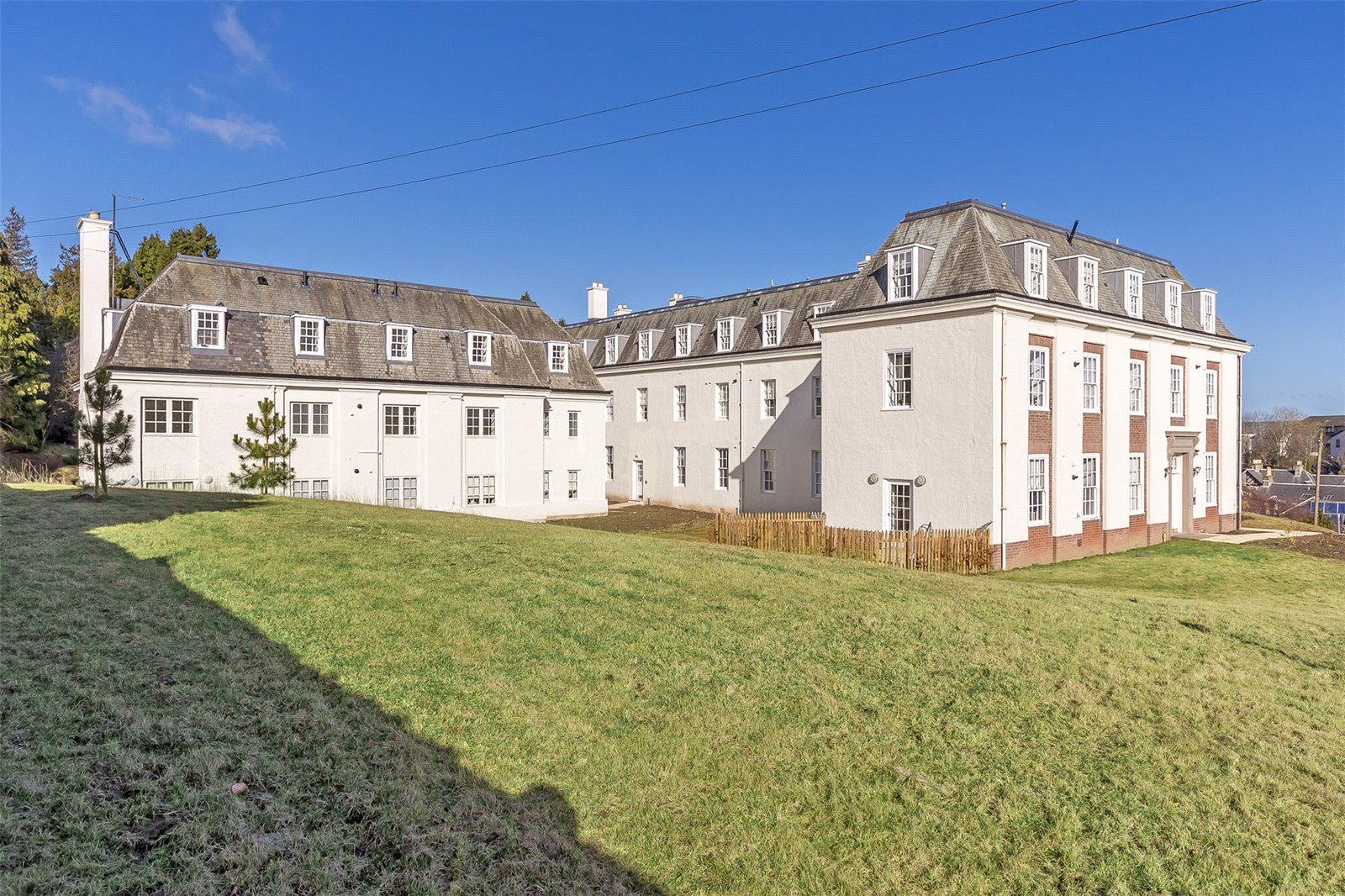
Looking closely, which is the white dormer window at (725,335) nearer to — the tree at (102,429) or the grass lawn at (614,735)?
the tree at (102,429)

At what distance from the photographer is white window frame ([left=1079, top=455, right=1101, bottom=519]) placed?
81.9 ft

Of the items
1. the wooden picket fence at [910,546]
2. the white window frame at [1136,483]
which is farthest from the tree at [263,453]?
the white window frame at [1136,483]

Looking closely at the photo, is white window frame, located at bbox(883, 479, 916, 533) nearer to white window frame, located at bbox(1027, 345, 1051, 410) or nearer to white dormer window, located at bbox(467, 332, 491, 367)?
white window frame, located at bbox(1027, 345, 1051, 410)

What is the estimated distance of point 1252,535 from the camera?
30781 mm

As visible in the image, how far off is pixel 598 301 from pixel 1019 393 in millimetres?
34800

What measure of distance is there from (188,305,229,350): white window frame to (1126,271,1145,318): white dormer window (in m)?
32.5

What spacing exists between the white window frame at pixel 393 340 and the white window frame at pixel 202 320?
18.8 feet

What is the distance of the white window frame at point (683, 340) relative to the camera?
41.2 m

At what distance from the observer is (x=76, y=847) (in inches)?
171

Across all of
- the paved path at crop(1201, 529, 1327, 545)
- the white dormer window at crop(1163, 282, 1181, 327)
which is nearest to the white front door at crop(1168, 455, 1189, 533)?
the paved path at crop(1201, 529, 1327, 545)

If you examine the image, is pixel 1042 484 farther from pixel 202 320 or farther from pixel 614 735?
pixel 202 320

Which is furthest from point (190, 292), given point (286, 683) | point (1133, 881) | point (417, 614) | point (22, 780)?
point (1133, 881)

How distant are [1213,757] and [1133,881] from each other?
9.72 ft

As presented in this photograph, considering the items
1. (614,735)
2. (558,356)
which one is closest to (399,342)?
(558,356)
